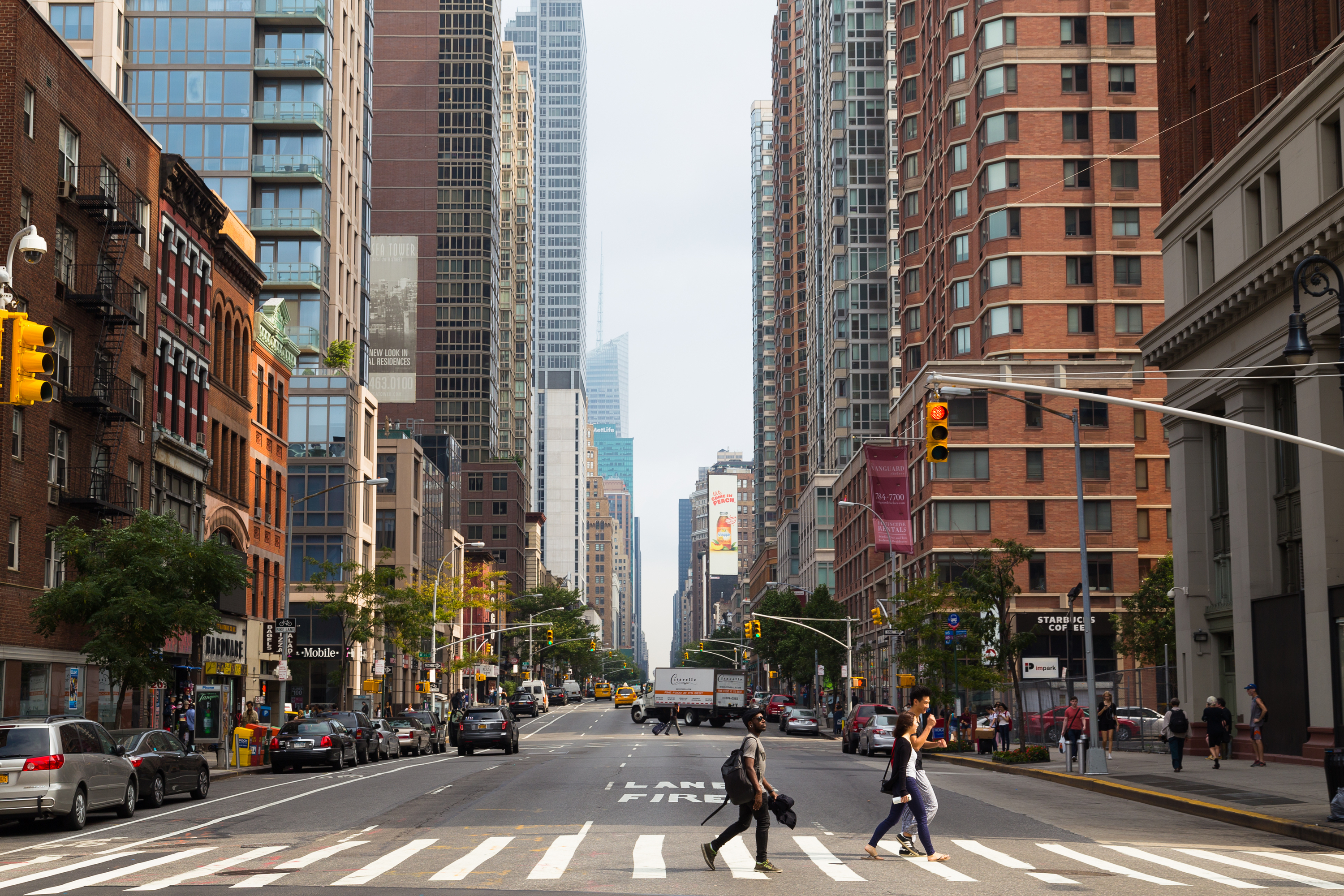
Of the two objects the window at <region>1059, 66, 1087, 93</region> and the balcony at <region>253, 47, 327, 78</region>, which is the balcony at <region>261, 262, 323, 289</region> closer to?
the balcony at <region>253, 47, 327, 78</region>

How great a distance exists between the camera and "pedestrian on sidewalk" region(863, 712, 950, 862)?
17.3 metres

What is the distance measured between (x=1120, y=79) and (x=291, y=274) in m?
49.0

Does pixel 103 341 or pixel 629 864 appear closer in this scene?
pixel 629 864

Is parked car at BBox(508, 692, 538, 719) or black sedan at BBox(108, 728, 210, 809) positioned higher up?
black sedan at BBox(108, 728, 210, 809)

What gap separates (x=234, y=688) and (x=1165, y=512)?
51.4m

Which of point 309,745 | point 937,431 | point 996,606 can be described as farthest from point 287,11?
point 937,431

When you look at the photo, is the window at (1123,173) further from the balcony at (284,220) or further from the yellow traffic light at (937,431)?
the yellow traffic light at (937,431)

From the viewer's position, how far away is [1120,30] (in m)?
81.4

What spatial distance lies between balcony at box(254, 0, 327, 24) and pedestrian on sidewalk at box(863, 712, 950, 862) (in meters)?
72.5

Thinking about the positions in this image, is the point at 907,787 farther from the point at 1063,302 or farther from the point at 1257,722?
the point at 1063,302

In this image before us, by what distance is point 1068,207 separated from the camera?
80.8m

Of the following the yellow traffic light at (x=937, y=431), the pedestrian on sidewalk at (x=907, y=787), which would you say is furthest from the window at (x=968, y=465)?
the pedestrian on sidewalk at (x=907, y=787)

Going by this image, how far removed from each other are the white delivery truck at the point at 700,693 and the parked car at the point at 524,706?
21293 mm

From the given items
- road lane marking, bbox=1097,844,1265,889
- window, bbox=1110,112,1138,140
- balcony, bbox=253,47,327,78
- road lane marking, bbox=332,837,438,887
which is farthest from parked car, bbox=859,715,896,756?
balcony, bbox=253,47,327,78
